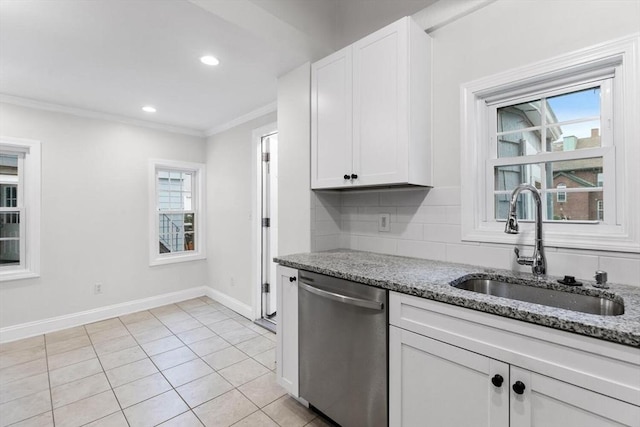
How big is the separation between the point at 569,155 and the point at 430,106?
0.79 meters

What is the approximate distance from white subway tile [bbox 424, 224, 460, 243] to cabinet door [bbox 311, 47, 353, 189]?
607mm

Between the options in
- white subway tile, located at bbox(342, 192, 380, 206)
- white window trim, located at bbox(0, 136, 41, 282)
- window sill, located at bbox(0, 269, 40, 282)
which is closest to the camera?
white subway tile, located at bbox(342, 192, 380, 206)

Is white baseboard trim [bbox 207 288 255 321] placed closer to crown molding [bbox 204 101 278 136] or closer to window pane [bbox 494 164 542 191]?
crown molding [bbox 204 101 278 136]

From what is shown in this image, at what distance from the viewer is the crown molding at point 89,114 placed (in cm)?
296

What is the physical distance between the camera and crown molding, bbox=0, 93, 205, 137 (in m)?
2.96

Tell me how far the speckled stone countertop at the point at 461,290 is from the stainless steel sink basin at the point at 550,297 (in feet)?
0.09

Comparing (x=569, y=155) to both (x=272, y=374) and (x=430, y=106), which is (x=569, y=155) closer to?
(x=430, y=106)

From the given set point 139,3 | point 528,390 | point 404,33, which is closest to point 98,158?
point 139,3

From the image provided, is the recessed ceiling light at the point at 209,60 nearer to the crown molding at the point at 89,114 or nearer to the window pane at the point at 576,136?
the crown molding at the point at 89,114

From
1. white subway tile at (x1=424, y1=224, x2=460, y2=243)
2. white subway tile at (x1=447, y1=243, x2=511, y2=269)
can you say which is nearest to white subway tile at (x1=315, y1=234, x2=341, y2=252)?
Answer: white subway tile at (x1=424, y1=224, x2=460, y2=243)

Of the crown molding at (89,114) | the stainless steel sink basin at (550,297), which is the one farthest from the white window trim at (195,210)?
the stainless steel sink basin at (550,297)

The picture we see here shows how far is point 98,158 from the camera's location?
3463 mm

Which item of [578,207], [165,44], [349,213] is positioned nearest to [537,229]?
[578,207]

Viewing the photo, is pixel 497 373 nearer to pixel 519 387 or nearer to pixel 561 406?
pixel 519 387
